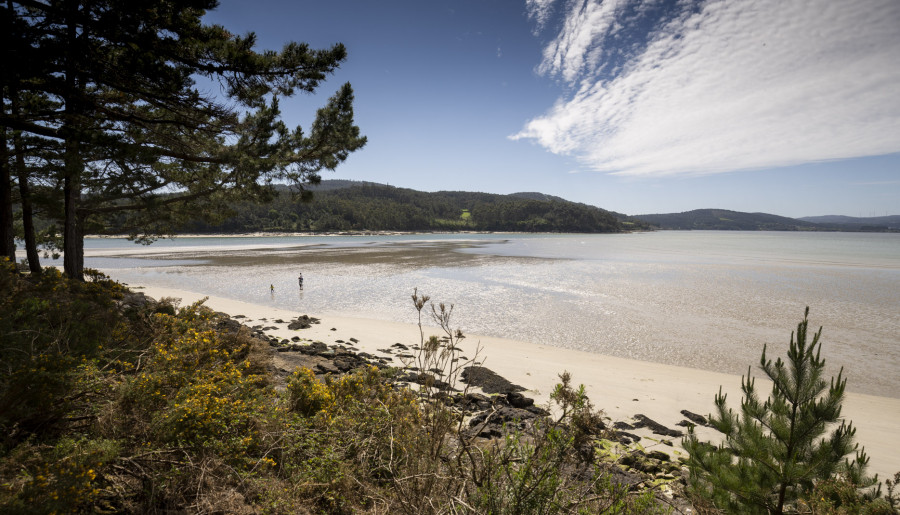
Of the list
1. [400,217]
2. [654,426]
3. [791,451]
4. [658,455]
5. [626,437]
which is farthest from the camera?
[400,217]

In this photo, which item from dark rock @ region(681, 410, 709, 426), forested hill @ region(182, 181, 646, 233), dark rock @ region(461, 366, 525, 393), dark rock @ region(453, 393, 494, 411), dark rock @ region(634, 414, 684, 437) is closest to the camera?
dark rock @ region(634, 414, 684, 437)

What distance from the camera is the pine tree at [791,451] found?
3.54 m

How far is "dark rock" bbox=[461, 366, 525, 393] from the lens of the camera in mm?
8781

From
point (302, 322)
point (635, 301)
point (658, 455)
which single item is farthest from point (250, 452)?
point (635, 301)

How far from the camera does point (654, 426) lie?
7.40m

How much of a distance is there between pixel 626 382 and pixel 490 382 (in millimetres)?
3805

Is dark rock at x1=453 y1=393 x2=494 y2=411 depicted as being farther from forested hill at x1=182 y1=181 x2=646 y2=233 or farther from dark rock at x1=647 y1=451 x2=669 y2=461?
forested hill at x1=182 y1=181 x2=646 y2=233

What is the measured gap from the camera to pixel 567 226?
499ft

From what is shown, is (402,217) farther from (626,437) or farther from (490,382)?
(626,437)

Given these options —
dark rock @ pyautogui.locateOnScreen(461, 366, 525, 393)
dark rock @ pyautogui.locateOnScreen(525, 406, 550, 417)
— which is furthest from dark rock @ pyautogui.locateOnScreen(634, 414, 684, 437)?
dark rock @ pyautogui.locateOnScreen(461, 366, 525, 393)

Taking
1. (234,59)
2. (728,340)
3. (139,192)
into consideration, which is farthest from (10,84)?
(728,340)

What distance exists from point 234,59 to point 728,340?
57.4ft

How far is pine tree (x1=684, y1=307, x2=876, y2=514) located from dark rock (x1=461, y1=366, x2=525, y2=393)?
16.5ft

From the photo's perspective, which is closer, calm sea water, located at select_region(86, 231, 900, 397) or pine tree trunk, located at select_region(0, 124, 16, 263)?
pine tree trunk, located at select_region(0, 124, 16, 263)
